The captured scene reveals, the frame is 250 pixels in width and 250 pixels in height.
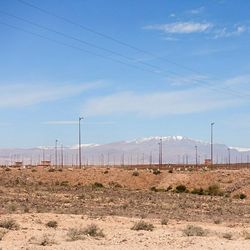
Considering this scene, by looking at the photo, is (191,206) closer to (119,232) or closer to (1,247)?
(119,232)

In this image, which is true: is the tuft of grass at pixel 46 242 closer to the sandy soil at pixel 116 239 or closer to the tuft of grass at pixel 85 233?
the sandy soil at pixel 116 239

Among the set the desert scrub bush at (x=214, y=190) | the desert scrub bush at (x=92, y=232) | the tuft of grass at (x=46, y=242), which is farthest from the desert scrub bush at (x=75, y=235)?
the desert scrub bush at (x=214, y=190)

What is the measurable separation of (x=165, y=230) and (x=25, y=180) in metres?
62.2

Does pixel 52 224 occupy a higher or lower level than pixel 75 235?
lower

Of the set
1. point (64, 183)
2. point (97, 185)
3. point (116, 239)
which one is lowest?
point (97, 185)

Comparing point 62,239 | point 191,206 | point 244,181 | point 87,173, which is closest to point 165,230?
point 62,239

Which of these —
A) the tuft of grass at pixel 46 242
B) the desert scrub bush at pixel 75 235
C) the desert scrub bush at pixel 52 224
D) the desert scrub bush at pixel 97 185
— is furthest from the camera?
the desert scrub bush at pixel 97 185

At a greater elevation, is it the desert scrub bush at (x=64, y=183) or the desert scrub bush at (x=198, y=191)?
the desert scrub bush at (x=64, y=183)

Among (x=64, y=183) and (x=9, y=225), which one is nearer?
(x=9, y=225)

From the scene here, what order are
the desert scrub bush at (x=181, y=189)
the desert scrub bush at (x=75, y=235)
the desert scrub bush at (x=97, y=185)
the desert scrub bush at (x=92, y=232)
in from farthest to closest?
the desert scrub bush at (x=97, y=185), the desert scrub bush at (x=181, y=189), the desert scrub bush at (x=92, y=232), the desert scrub bush at (x=75, y=235)

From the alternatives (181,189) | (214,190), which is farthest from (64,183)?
(214,190)

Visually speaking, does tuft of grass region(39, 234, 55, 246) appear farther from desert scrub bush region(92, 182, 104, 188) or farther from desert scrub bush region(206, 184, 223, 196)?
desert scrub bush region(92, 182, 104, 188)

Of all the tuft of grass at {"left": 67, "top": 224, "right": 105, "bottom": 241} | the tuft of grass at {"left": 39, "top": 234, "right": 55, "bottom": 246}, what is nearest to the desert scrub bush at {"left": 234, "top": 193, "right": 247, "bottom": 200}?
the tuft of grass at {"left": 67, "top": 224, "right": 105, "bottom": 241}

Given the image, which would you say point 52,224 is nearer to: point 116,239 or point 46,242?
point 116,239
